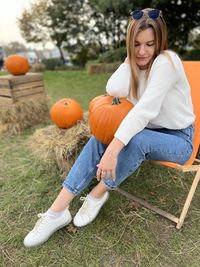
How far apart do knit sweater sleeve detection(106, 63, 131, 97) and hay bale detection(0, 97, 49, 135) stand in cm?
229

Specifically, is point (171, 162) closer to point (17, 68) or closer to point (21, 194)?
point (21, 194)

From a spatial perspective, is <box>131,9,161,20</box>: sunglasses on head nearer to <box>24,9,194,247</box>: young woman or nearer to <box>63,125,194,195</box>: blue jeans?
<box>24,9,194,247</box>: young woman

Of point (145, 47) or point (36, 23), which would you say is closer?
point (145, 47)

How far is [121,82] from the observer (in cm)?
191

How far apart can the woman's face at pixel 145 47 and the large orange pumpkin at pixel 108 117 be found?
306 millimetres

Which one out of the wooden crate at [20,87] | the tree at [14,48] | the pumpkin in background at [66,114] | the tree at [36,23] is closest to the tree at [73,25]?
the tree at [36,23]

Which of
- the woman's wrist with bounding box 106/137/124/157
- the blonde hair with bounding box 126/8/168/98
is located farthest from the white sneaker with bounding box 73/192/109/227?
the blonde hair with bounding box 126/8/168/98

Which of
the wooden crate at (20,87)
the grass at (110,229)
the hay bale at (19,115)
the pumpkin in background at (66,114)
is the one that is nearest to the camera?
the grass at (110,229)

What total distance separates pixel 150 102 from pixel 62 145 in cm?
112

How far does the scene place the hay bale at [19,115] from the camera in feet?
12.6

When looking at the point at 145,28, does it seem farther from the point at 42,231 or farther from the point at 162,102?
the point at 42,231

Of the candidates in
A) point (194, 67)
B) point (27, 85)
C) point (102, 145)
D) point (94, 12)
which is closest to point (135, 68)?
point (102, 145)

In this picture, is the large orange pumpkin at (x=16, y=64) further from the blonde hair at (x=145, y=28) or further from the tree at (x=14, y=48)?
the tree at (x=14, y=48)

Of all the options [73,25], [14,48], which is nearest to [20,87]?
[73,25]
